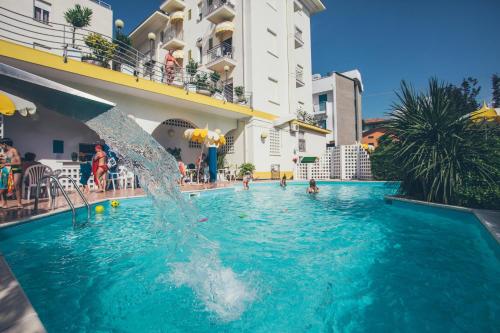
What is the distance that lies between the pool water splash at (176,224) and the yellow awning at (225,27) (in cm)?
1484

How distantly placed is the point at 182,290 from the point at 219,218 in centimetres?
348

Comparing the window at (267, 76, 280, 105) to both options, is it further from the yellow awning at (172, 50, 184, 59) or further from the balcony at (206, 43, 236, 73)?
the yellow awning at (172, 50, 184, 59)

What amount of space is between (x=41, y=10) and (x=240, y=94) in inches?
531

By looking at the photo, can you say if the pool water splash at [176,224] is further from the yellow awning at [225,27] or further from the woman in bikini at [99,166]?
the yellow awning at [225,27]

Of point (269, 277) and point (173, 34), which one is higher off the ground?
point (173, 34)

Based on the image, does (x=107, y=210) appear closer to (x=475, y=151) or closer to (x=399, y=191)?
(x=399, y=191)

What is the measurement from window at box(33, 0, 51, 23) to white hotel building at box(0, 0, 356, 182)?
0.18 feet

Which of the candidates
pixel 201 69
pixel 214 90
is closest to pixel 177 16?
pixel 201 69

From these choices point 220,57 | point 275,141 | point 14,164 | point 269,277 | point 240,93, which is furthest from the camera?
point 275,141

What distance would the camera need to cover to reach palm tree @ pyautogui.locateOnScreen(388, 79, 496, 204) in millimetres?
5801

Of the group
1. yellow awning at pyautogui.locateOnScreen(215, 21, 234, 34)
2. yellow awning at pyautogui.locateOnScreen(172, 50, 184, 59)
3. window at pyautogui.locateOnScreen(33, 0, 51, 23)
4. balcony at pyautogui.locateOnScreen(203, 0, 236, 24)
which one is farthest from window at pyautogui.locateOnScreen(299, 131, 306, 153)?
window at pyautogui.locateOnScreen(33, 0, 51, 23)

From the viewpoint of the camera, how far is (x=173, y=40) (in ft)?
66.7

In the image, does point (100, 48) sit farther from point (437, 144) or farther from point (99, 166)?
point (437, 144)

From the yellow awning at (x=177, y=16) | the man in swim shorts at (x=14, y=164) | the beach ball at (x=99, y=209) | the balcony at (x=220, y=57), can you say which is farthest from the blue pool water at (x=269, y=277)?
the yellow awning at (x=177, y=16)
